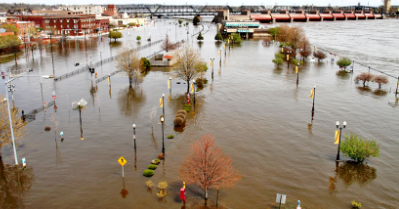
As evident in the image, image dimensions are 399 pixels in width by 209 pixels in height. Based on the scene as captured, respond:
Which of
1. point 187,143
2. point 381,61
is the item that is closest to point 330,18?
point 381,61

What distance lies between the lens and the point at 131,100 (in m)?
34.8

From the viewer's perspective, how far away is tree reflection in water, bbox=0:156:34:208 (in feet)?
57.1

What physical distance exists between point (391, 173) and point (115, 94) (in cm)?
2654

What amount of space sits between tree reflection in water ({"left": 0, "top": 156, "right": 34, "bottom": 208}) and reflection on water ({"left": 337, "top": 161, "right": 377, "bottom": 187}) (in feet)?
57.0

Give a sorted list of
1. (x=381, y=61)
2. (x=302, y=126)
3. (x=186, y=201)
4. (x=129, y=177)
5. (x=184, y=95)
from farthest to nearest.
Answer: (x=381, y=61) < (x=184, y=95) < (x=302, y=126) < (x=129, y=177) < (x=186, y=201)

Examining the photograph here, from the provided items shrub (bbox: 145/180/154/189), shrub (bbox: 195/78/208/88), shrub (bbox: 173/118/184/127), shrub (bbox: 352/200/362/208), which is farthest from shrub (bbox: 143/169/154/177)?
shrub (bbox: 195/78/208/88)

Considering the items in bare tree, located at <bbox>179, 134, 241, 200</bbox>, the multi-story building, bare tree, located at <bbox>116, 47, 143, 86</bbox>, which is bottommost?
bare tree, located at <bbox>179, 134, 241, 200</bbox>

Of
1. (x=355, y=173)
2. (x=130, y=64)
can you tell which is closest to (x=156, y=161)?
(x=355, y=173)

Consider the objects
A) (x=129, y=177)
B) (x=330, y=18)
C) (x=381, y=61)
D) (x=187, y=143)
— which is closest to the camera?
(x=129, y=177)

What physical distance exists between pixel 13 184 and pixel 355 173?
19.4m

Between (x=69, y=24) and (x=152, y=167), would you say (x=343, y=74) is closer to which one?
(x=152, y=167)

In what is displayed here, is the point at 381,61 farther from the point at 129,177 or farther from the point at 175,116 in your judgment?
the point at 129,177

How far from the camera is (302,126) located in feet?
91.5

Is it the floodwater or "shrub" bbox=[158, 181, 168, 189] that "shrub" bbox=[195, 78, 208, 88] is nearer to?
the floodwater
